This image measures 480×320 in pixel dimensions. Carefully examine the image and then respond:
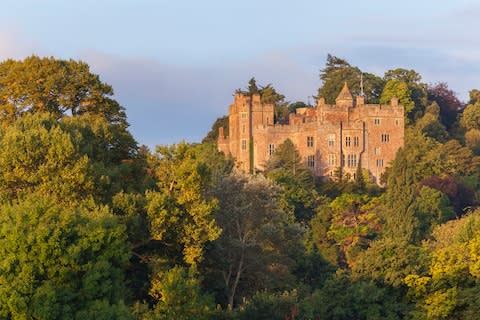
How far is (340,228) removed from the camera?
79.9 metres

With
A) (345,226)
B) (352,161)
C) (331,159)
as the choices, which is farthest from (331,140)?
(345,226)

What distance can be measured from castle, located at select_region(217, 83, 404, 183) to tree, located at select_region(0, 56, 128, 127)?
145 feet

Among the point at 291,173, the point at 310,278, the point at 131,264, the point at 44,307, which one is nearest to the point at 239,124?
the point at 291,173

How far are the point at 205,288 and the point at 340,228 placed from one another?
37.0 metres

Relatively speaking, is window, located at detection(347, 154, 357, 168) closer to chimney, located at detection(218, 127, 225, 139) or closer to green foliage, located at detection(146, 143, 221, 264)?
chimney, located at detection(218, 127, 225, 139)

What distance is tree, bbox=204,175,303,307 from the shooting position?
45.5 m

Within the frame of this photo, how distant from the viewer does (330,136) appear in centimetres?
9425

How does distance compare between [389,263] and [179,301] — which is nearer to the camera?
[179,301]

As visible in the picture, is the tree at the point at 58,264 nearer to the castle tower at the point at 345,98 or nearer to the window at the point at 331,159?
the window at the point at 331,159

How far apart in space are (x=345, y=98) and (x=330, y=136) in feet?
20.1

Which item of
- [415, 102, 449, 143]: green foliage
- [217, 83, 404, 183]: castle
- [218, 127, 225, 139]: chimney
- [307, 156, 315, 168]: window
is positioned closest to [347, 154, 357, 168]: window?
[217, 83, 404, 183]: castle

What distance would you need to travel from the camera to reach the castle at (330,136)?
308 feet

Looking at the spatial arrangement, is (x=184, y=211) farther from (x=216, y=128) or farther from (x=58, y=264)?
(x=216, y=128)

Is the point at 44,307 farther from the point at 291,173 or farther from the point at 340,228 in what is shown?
the point at 291,173
